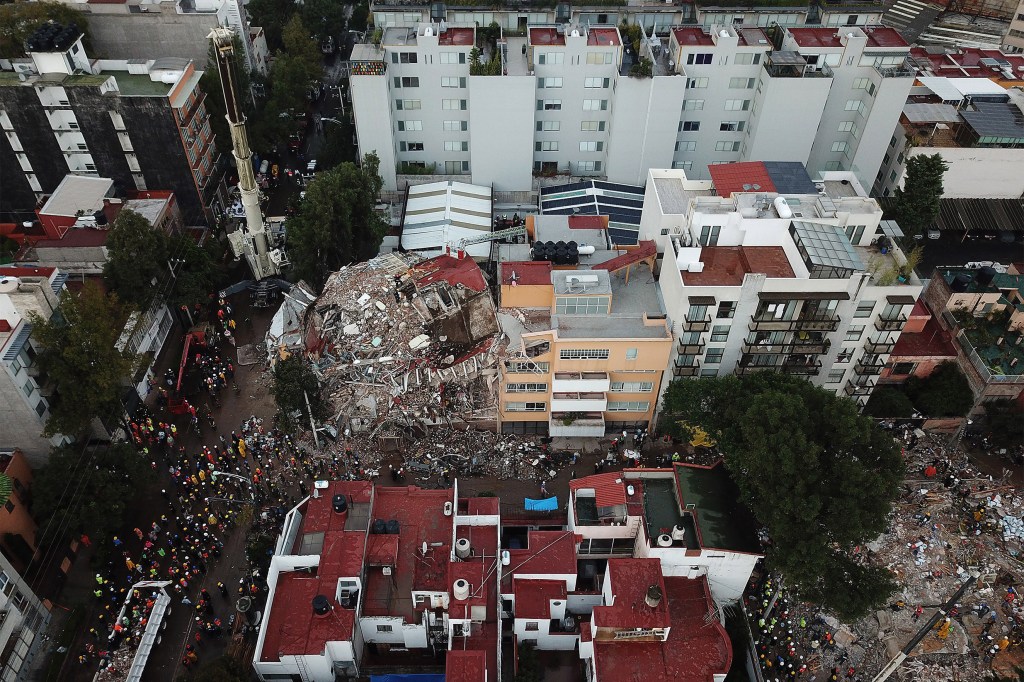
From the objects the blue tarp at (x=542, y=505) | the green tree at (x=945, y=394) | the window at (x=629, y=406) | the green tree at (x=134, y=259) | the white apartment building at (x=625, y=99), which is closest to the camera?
the blue tarp at (x=542, y=505)

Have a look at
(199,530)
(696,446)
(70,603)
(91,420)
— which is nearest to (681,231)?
(696,446)

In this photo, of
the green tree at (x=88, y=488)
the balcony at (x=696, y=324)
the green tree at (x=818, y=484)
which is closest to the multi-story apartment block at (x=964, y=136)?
the balcony at (x=696, y=324)

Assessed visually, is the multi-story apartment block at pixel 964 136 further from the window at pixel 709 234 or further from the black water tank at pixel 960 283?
the window at pixel 709 234

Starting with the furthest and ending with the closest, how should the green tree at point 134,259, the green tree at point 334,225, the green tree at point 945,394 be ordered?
1. the green tree at point 334,225
2. the green tree at point 134,259
3. the green tree at point 945,394

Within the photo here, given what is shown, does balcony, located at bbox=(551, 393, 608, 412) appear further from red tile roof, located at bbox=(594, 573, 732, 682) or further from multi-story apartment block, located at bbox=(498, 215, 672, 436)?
red tile roof, located at bbox=(594, 573, 732, 682)

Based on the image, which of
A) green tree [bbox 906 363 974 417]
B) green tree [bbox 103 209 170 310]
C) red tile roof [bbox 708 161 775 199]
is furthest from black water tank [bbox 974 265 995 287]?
green tree [bbox 103 209 170 310]

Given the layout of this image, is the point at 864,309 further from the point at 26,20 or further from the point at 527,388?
the point at 26,20

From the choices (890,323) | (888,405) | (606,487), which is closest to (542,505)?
(606,487)

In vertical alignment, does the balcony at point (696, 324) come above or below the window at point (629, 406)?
above
